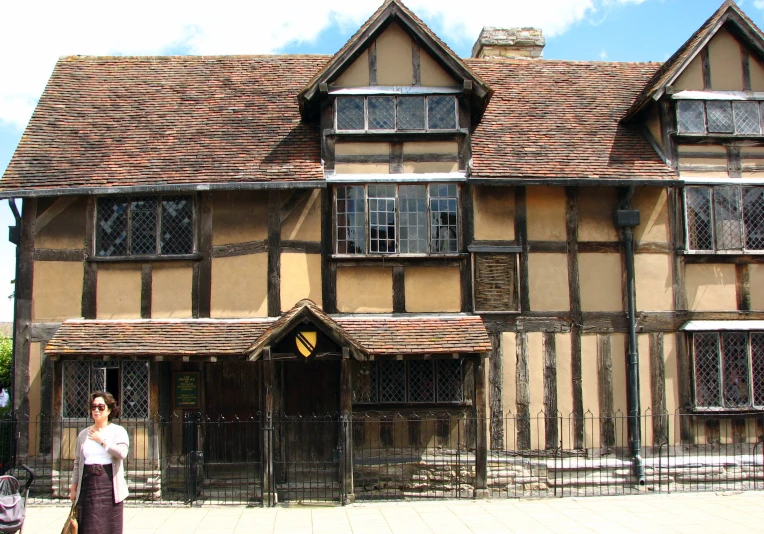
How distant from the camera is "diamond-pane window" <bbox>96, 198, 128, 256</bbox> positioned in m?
13.6

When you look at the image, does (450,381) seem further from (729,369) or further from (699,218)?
(699,218)

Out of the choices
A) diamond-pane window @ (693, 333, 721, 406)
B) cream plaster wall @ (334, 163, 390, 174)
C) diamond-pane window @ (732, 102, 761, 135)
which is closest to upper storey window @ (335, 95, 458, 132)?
cream plaster wall @ (334, 163, 390, 174)

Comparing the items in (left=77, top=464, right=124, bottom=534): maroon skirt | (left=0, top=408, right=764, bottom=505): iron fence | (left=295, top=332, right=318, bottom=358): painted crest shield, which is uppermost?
(left=295, top=332, right=318, bottom=358): painted crest shield

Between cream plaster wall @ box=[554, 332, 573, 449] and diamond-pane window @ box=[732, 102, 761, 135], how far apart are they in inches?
212

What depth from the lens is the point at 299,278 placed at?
43.7 ft

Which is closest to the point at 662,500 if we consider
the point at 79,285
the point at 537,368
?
the point at 537,368

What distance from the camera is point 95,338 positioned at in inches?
502

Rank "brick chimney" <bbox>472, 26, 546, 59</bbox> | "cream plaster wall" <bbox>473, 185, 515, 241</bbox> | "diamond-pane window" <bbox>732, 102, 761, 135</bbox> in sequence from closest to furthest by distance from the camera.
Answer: "cream plaster wall" <bbox>473, 185, 515, 241</bbox> < "diamond-pane window" <bbox>732, 102, 761, 135</bbox> < "brick chimney" <bbox>472, 26, 546, 59</bbox>

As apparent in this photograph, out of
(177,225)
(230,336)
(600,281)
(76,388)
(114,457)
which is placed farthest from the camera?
(600,281)

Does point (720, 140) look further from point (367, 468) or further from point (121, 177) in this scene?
point (121, 177)

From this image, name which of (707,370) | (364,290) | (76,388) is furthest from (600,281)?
(76,388)

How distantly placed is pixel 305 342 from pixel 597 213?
6279mm

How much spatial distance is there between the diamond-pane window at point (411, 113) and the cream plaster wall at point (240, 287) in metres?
3.65

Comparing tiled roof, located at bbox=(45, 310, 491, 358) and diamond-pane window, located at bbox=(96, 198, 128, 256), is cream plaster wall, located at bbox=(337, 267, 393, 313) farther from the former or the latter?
diamond-pane window, located at bbox=(96, 198, 128, 256)
